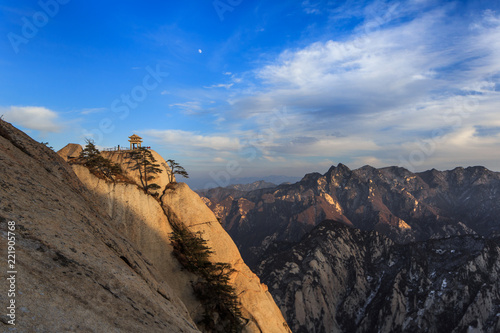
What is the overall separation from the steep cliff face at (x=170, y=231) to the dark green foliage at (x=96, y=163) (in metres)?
0.91

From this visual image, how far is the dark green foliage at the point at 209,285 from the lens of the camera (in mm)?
33812

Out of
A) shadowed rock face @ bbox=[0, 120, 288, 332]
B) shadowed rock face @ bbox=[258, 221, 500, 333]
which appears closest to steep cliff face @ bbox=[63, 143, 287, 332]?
shadowed rock face @ bbox=[0, 120, 288, 332]

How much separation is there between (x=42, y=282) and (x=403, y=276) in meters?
179

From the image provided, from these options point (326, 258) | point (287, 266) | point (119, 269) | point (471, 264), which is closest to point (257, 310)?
point (119, 269)

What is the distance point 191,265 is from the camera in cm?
3597

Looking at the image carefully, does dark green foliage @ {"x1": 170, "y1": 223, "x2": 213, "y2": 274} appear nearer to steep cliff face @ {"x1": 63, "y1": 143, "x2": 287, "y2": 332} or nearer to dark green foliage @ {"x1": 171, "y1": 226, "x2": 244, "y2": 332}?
dark green foliage @ {"x1": 171, "y1": 226, "x2": 244, "y2": 332}

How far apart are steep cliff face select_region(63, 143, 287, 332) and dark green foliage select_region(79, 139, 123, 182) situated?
2.99ft

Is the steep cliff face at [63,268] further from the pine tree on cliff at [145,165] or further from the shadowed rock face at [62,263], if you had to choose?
the pine tree on cliff at [145,165]

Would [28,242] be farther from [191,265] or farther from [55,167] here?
[191,265]

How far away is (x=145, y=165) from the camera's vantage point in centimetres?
4131

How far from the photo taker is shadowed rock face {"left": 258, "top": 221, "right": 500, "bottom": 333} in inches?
4973

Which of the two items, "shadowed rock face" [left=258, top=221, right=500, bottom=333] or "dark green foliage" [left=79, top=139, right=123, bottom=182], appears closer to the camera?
"dark green foliage" [left=79, top=139, right=123, bottom=182]

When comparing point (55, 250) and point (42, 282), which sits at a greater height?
point (55, 250)

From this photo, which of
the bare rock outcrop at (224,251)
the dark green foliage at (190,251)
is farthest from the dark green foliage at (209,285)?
the bare rock outcrop at (224,251)
